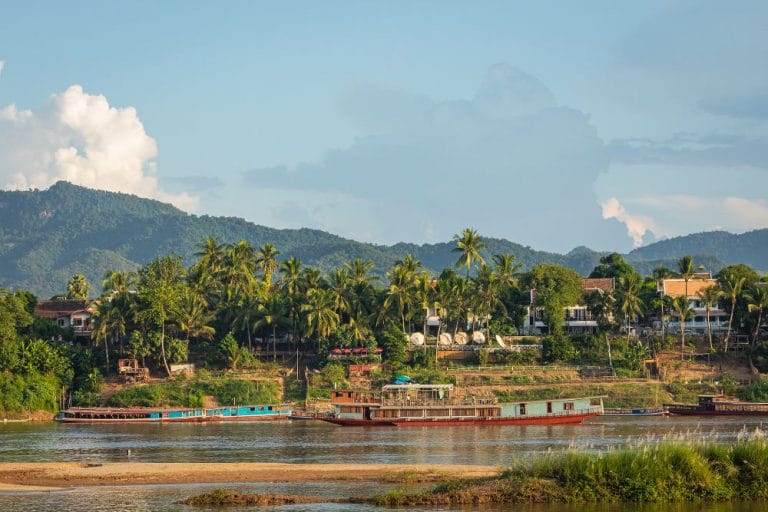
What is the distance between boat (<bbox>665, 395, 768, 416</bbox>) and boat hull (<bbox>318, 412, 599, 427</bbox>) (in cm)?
1127

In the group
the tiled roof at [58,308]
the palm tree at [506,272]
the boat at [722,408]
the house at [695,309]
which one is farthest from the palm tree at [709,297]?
the tiled roof at [58,308]

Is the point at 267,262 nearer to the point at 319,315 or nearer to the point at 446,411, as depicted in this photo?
the point at 319,315

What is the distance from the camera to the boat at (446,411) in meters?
107

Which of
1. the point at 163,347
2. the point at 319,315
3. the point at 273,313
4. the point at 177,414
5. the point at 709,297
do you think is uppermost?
the point at 709,297

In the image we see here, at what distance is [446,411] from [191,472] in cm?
4404

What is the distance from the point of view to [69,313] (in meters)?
152

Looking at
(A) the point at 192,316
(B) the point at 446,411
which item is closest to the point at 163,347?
(A) the point at 192,316

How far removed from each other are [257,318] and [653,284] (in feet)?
183

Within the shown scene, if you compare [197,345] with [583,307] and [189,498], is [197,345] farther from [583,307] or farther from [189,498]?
[189,498]

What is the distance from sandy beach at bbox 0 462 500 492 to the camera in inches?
2579

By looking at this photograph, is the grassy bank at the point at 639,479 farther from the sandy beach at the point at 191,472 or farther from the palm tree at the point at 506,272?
the palm tree at the point at 506,272

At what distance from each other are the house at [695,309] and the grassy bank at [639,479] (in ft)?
272

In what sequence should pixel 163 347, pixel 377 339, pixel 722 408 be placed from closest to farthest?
pixel 722 408
pixel 163 347
pixel 377 339

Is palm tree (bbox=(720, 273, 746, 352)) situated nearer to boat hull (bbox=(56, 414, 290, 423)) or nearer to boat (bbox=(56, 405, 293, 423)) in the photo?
boat (bbox=(56, 405, 293, 423))
